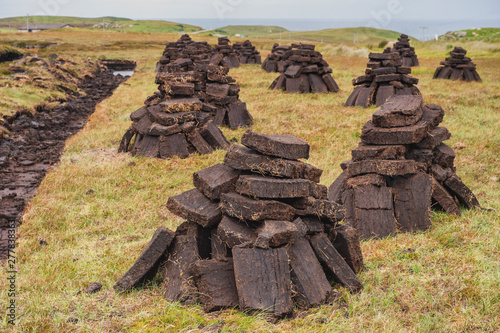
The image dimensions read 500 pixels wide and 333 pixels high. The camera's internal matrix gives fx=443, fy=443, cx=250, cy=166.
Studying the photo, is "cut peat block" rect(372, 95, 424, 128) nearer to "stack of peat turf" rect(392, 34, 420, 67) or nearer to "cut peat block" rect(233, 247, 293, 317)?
"cut peat block" rect(233, 247, 293, 317)

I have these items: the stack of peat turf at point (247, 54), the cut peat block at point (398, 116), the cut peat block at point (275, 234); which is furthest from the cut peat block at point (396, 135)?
the stack of peat turf at point (247, 54)

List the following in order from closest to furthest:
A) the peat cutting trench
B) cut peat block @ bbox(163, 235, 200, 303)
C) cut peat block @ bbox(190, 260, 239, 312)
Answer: cut peat block @ bbox(190, 260, 239, 312)
cut peat block @ bbox(163, 235, 200, 303)
the peat cutting trench

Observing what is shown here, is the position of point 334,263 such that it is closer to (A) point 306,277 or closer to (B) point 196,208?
(A) point 306,277

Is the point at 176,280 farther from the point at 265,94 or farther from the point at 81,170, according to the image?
the point at 265,94

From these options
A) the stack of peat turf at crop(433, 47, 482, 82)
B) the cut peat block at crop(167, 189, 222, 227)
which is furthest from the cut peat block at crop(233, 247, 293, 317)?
the stack of peat turf at crop(433, 47, 482, 82)

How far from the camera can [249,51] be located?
44.2 metres

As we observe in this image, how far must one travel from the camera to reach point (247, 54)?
43844 millimetres

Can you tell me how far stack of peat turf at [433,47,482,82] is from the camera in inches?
1026

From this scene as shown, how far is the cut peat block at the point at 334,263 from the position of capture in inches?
221

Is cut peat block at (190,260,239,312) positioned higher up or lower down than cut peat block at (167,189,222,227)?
lower down

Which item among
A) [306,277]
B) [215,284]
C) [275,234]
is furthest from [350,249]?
[215,284]

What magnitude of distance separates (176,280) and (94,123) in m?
14.0

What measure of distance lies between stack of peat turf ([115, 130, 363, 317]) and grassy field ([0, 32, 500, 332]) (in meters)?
0.23

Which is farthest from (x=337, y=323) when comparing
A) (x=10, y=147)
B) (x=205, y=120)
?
(x=10, y=147)
